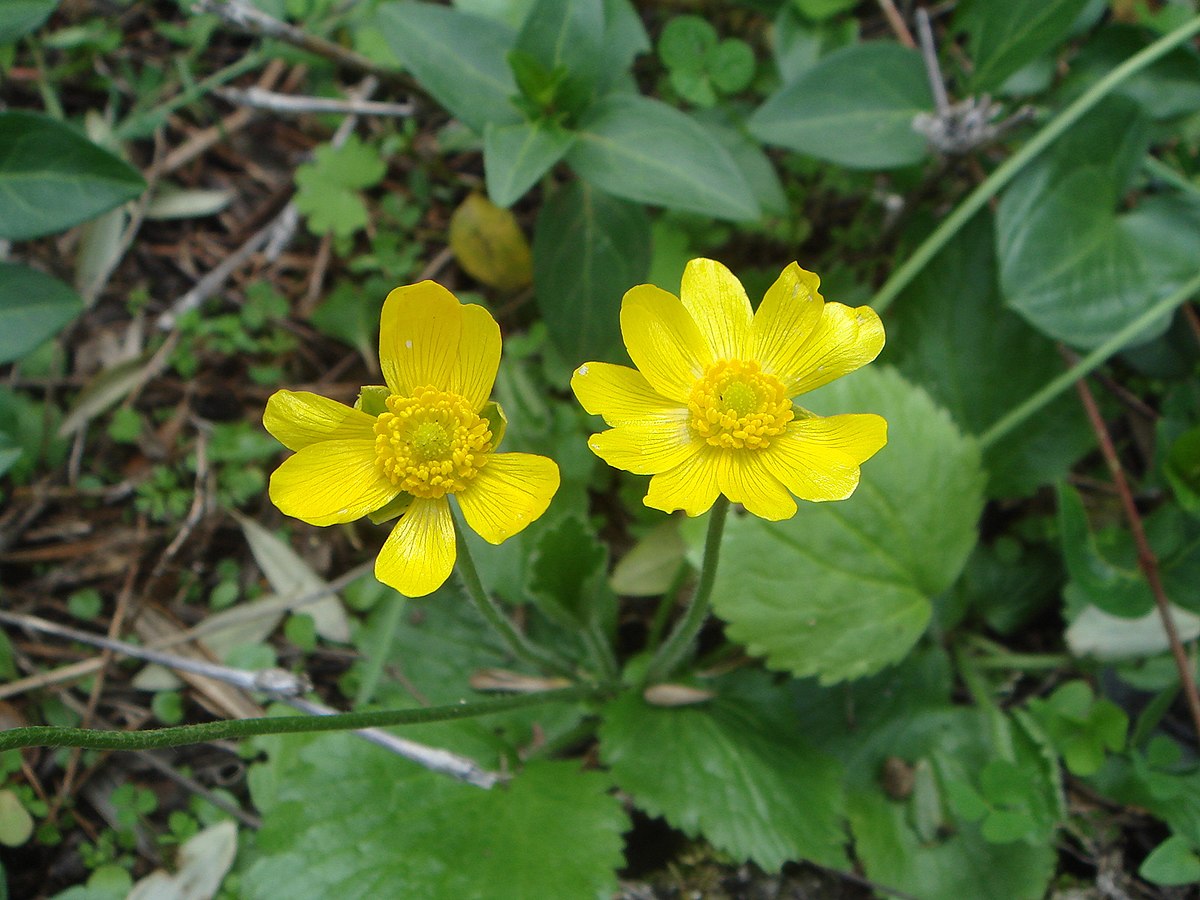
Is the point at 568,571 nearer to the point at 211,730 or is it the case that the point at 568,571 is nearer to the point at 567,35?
the point at 211,730

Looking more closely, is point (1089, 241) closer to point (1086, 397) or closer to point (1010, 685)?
point (1086, 397)

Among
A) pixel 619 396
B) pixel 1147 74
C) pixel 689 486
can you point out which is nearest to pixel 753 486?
pixel 689 486

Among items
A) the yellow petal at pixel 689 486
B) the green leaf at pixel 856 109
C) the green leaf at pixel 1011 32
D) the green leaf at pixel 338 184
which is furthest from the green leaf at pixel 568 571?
the green leaf at pixel 1011 32

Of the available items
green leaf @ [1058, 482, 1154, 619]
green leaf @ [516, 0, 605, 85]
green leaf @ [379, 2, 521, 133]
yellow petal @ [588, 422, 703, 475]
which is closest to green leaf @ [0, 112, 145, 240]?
green leaf @ [379, 2, 521, 133]

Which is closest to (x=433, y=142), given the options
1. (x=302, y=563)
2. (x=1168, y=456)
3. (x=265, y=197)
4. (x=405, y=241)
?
(x=405, y=241)

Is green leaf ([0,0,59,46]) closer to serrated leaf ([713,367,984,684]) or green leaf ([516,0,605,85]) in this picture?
green leaf ([516,0,605,85])

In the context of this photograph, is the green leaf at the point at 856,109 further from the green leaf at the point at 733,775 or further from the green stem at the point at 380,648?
the green stem at the point at 380,648
